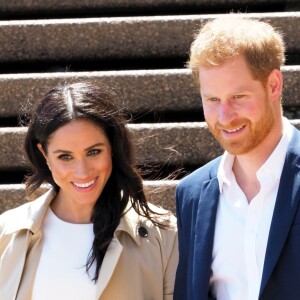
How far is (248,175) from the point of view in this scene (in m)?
2.51

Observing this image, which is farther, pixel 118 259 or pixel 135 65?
pixel 135 65

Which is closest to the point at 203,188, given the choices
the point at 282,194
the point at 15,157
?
the point at 282,194

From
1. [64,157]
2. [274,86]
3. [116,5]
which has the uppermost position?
[274,86]

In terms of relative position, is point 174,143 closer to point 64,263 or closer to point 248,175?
point 64,263

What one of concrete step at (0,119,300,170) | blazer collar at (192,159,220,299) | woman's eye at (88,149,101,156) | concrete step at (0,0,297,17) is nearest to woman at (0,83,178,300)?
A: woman's eye at (88,149,101,156)

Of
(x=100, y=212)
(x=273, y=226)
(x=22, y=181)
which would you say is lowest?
(x=22, y=181)

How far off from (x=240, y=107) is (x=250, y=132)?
8cm

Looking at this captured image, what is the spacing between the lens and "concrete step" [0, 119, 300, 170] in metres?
4.07

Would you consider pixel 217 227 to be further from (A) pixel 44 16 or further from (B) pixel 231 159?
(A) pixel 44 16

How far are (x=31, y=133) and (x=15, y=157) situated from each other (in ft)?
3.61

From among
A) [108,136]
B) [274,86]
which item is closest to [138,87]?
[108,136]

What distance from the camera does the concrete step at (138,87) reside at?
4.33m

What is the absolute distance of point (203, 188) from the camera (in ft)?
8.71

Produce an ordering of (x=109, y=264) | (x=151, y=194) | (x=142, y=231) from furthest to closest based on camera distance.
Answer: (x=151, y=194)
(x=142, y=231)
(x=109, y=264)
